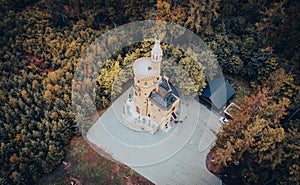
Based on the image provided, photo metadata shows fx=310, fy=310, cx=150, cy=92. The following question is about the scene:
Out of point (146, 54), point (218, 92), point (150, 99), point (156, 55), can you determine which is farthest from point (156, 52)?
point (218, 92)

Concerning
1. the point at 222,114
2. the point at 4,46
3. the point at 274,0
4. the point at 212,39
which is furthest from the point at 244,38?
the point at 4,46

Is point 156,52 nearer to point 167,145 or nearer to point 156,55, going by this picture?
point 156,55

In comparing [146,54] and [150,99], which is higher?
[146,54]

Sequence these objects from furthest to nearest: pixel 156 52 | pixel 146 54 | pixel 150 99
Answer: pixel 146 54 < pixel 150 99 < pixel 156 52

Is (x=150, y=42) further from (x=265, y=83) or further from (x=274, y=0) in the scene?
(x=274, y=0)

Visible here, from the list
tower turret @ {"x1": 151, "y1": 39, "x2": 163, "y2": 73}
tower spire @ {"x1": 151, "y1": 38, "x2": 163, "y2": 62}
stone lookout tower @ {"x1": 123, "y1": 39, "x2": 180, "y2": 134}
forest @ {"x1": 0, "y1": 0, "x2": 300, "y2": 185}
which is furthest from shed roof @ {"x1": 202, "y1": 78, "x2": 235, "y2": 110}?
tower spire @ {"x1": 151, "y1": 38, "x2": 163, "y2": 62}

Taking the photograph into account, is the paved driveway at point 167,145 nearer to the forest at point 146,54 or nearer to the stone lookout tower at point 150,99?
the stone lookout tower at point 150,99
